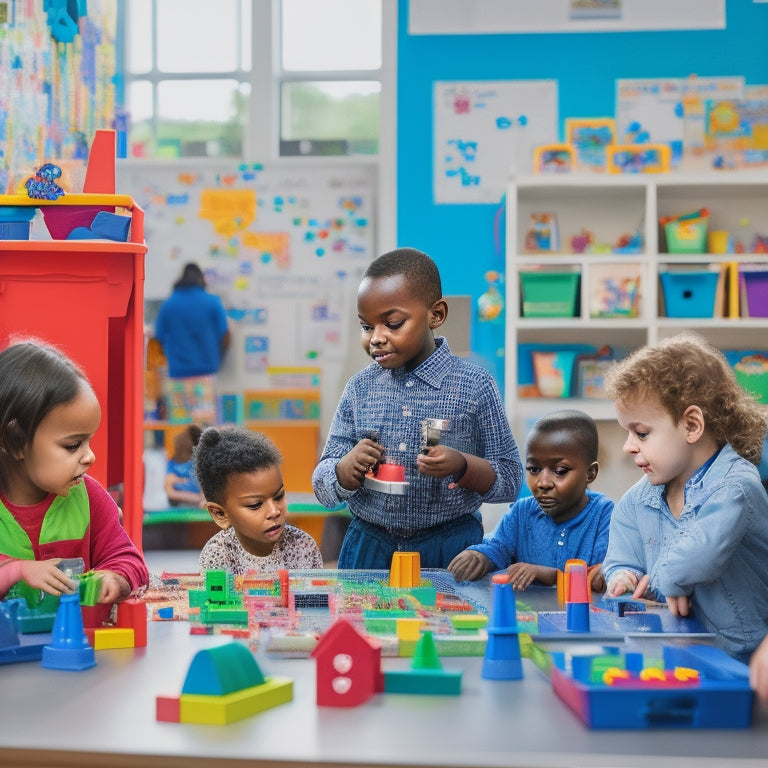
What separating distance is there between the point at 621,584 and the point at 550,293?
3.54m

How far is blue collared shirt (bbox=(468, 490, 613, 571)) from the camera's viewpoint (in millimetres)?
2227

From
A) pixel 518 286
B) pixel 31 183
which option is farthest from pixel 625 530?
pixel 518 286

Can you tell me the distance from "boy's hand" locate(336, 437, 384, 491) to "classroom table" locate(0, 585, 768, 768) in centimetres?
92

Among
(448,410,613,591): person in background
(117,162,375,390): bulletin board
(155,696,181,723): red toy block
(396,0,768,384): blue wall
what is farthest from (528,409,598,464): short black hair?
(117,162,375,390): bulletin board

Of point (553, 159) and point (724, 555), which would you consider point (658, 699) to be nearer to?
point (724, 555)

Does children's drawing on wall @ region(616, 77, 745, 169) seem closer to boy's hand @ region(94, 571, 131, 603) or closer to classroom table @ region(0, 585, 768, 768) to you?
boy's hand @ region(94, 571, 131, 603)

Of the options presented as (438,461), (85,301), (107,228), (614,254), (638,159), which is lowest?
(438,461)

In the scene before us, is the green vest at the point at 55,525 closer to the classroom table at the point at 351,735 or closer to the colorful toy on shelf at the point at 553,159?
the classroom table at the point at 351,735

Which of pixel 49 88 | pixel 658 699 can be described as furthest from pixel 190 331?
pixel 658 699

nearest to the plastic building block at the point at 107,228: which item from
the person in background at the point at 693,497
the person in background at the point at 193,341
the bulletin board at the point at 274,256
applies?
the person in background at the point at 693,497

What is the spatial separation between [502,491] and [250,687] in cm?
121

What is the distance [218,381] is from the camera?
5.96 meters

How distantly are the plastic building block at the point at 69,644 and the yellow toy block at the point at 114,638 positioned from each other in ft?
0.20

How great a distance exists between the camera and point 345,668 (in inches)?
37.3
